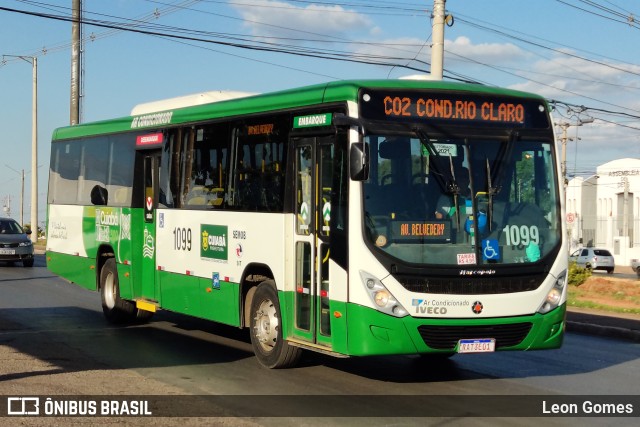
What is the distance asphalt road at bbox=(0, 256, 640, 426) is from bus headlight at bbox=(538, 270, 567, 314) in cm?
89

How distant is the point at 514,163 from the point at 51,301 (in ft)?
42.6

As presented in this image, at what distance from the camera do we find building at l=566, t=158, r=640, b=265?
7494cm

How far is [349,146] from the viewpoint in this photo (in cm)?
1059

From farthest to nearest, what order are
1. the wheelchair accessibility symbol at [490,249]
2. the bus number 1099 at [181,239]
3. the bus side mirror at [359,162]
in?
1. the bus number 1099 at [181,239]
2. the wheelchair accessibility symbol at [490,249]
3. the bus side mirror at [359,162]

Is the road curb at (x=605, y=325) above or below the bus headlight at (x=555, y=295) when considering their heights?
below

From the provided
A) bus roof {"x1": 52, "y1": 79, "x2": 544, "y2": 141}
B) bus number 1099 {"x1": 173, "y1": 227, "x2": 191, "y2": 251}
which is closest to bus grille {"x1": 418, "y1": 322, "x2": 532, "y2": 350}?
bus roof {"x1": 52, "y1": 79, "x2": 544, "y2": 141}

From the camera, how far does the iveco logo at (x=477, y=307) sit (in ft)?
34.3

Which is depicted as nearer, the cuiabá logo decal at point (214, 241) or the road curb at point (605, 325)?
the cuiabá logo decal at point (214, 241)

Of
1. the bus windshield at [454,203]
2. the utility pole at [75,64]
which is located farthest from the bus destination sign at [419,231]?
the utility pole at [75,64]

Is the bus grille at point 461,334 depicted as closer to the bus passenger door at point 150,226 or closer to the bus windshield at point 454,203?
the bus windshield at point 454,203

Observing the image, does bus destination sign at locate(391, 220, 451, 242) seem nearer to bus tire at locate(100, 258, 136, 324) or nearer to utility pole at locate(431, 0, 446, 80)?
bus tire at locate(100, 258, 136, 324)

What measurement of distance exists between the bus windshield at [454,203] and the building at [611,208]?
61.0 metres

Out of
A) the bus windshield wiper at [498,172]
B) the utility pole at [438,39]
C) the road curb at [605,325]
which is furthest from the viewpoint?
the utility pole at [438,39]

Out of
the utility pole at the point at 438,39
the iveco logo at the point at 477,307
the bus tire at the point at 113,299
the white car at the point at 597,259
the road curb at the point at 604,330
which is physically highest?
the utility pole at the point at 438,39
